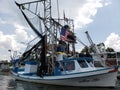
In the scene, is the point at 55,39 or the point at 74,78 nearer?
the point at 74,78

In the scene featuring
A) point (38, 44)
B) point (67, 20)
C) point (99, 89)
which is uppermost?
point (67, 20)

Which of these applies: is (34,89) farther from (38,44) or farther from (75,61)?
(38,44)

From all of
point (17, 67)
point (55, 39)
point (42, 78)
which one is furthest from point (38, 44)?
point (17, 67)

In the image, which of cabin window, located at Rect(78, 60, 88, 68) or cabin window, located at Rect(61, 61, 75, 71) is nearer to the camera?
cabin window, located at Rect(78, 60, 88, 68)

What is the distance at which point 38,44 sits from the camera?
154 ft

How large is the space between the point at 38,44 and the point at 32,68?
463cm

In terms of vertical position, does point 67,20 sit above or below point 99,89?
above

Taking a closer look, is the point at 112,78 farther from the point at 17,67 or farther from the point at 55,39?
the point at 17,67

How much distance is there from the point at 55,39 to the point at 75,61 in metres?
11.2

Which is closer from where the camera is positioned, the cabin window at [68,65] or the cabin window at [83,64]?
the cabin window at [83,64]

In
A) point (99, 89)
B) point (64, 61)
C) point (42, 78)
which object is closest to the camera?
point (99, 89)

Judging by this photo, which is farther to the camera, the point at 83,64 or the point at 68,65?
the point at 68,65

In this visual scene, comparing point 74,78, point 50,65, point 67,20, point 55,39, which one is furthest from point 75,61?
point 67,20

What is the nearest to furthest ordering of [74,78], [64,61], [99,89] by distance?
[99,89] < [74,78] < [64,61]
